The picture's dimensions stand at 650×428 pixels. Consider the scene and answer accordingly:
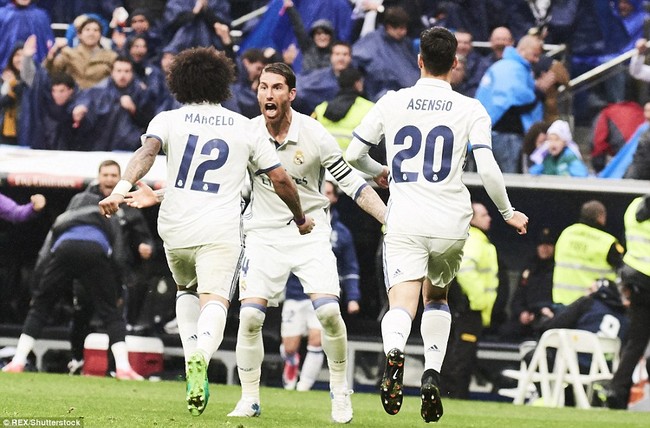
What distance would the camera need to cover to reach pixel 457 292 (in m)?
15.1

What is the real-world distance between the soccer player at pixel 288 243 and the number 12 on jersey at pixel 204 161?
24.3 inches

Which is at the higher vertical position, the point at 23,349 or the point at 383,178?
the point at 383,178

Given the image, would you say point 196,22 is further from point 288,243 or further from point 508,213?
point 508,213

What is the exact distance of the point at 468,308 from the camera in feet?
49.5

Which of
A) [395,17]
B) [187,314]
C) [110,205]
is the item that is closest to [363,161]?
[187,314]

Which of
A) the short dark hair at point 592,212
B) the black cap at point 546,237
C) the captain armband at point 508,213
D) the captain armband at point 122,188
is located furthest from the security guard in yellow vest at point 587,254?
the captain armband at point 122,188

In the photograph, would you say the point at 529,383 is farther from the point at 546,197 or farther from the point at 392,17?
the point at 392,17

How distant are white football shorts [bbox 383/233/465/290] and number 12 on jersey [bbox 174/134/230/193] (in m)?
1.17

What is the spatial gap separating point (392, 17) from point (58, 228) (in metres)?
4.53

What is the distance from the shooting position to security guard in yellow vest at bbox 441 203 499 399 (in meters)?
15.1

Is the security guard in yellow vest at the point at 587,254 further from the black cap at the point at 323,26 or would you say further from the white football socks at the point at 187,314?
the white football socks at the point at 187,314

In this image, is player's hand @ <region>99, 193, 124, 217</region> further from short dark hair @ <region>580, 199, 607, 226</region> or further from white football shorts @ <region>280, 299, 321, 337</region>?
short dark hair @ <region>580, 199, 607, 226</region>

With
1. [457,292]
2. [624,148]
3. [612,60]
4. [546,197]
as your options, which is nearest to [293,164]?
[457,292]

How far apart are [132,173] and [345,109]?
23.0 feet
